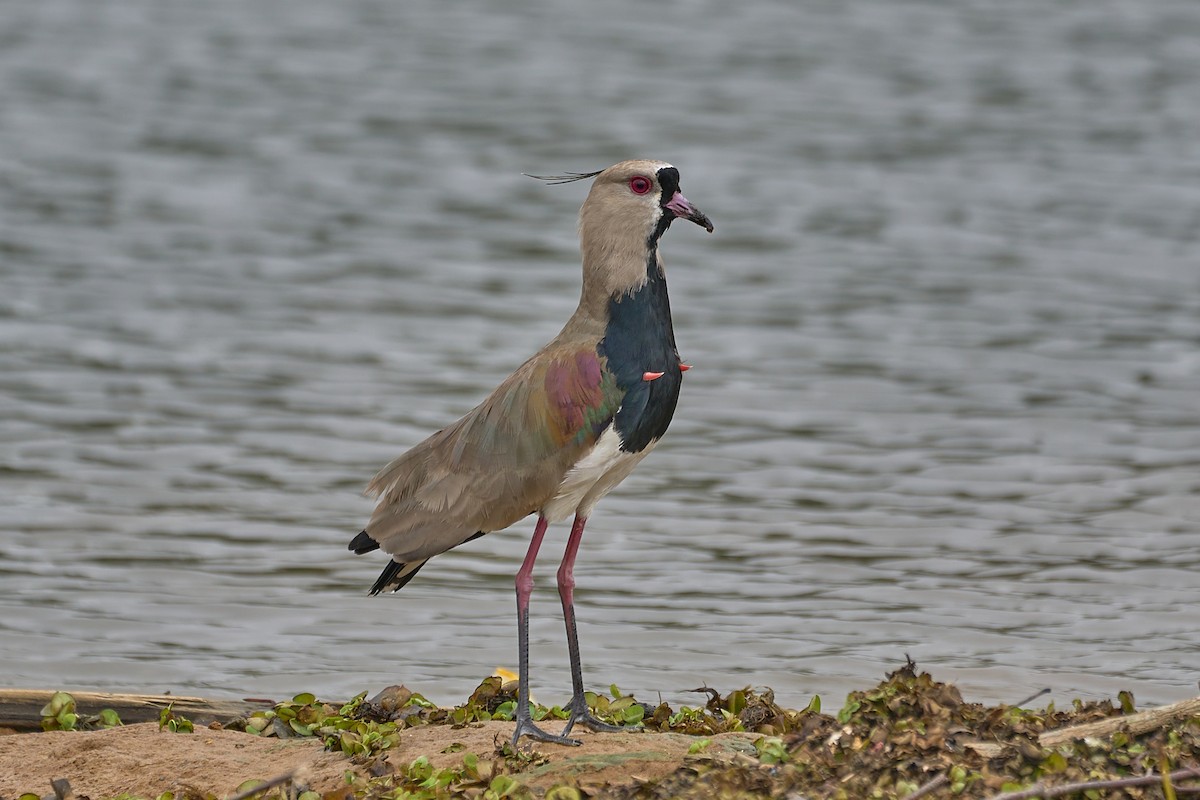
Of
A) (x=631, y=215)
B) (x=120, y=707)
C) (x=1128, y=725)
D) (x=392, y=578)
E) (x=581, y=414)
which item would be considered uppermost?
(x=631, y=215)

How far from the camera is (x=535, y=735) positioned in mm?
6133

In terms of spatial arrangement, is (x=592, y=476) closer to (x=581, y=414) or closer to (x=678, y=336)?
(x=581, y=414)

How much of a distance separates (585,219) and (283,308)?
812 cm

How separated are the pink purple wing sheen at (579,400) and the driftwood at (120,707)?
1.77m

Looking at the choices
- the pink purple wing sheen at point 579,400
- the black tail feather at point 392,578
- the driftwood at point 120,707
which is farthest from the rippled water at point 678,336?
the pink purple wing sheen at point 579,400

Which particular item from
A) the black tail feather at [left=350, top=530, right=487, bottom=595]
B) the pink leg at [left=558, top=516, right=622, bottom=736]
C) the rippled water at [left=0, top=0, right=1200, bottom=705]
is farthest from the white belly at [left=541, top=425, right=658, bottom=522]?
the rippled water at [left=0, top=0, right=1200, bottom=705]

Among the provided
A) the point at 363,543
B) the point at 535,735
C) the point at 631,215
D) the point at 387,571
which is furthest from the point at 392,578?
the point at 631,215

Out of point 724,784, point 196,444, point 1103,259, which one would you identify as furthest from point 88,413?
point 1103,259

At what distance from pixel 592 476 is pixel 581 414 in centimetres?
21

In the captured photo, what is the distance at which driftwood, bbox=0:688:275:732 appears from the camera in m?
6.80

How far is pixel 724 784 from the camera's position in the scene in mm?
5531

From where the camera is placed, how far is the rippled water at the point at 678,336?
28.4ft

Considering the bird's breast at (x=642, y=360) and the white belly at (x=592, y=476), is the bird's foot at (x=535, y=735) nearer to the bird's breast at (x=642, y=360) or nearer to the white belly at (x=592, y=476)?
the white belly at (x=592, y=476)

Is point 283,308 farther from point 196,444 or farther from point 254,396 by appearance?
point 196,444
